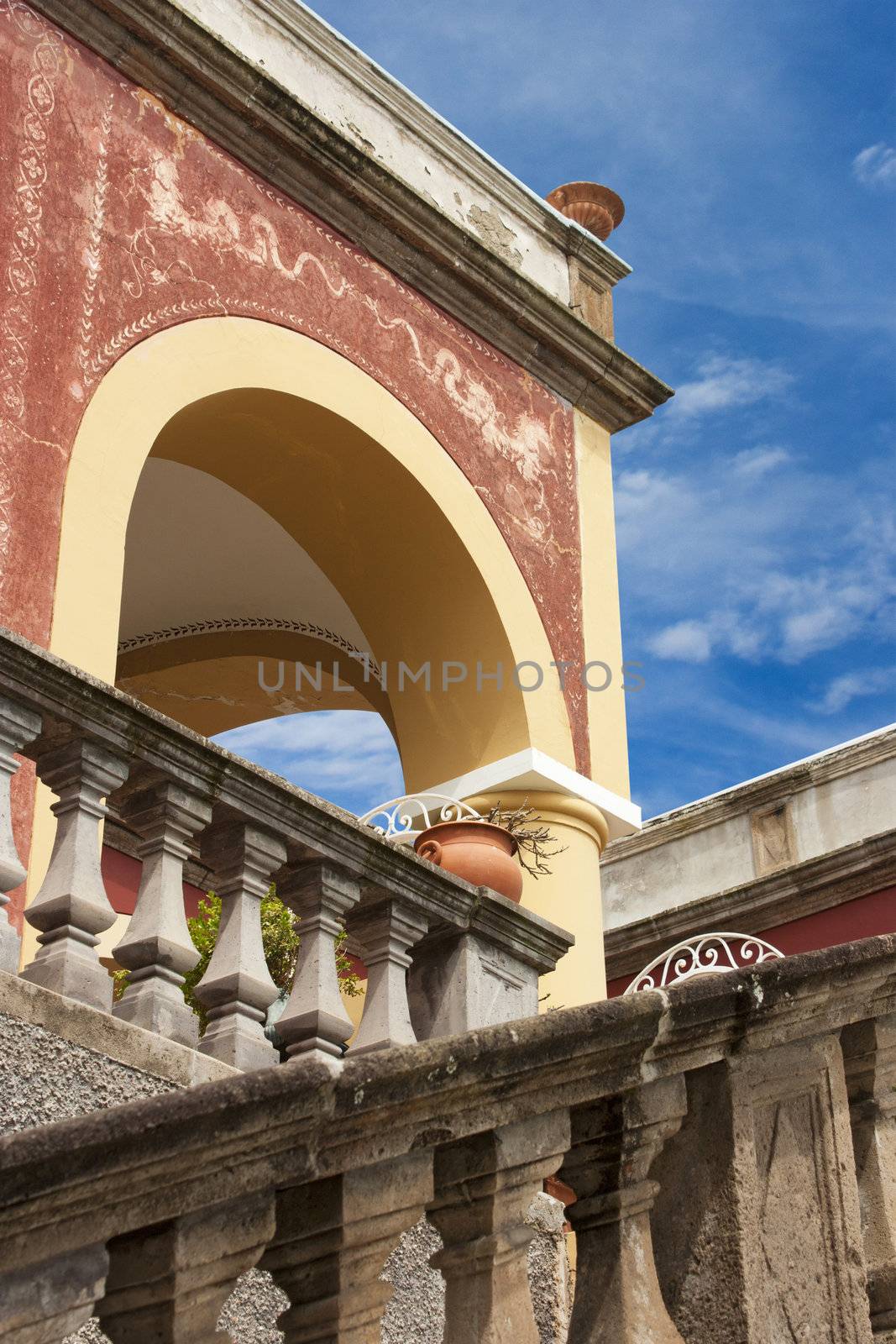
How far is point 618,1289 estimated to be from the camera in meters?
2.55

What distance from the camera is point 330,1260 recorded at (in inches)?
91.9

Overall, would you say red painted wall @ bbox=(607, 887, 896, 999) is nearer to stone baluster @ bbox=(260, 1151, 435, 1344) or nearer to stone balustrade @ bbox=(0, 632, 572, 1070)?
stone balustrade @ bbox=(0, 632, 572, 1070)

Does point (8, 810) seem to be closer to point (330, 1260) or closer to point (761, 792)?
point (330, 1260)

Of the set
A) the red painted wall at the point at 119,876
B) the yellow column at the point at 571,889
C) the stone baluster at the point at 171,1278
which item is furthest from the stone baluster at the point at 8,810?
the red painted wall at the point at 119,876

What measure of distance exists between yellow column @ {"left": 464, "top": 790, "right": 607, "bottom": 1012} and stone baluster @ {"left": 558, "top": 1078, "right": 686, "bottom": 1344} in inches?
188

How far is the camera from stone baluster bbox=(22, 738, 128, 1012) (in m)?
3.78

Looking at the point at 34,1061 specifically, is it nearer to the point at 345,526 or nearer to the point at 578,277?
the point at 345,526

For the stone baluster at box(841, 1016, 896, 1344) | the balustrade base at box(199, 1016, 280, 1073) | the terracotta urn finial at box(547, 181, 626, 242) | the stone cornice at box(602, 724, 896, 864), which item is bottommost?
the stone baluster at box(841, 1016, 896, 1344)

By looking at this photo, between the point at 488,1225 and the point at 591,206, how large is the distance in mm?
8163

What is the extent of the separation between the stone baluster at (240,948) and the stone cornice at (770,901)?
761 cm

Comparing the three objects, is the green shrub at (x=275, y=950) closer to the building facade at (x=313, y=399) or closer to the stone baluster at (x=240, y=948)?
the building facade at (x=313, y=399)

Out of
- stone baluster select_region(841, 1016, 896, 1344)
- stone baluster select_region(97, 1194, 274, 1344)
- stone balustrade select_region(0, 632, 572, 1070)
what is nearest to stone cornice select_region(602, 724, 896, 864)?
stone balustrade select_region(0, 632, 572, 1070)

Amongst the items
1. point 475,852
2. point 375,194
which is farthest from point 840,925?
point 475,852

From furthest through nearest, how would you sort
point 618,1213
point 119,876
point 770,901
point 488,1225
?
point 770,901 < point 119,876 < point 618,1213 < point 488,1225
